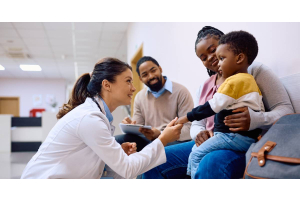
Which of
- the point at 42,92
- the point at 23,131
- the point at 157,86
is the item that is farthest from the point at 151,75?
the point at 42,92

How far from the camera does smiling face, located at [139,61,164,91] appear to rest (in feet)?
6.81

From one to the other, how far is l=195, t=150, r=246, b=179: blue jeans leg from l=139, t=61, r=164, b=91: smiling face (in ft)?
3.68

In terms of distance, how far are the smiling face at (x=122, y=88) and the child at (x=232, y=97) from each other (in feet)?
1.18

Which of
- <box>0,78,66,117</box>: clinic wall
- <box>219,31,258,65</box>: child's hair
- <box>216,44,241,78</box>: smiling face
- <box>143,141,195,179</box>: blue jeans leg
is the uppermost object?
<box>0,78,66,117</box>: clinic wall

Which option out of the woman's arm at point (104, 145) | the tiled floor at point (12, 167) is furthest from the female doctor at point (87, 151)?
the tiled floor at point (12, 167)

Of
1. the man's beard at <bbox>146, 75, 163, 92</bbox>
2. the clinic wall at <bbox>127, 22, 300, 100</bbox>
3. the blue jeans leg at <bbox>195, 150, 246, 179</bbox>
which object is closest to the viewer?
the blue jeans leg at <bbox>195, 150, 246, 179</bbox>

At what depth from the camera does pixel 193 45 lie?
→ 7.18 ft

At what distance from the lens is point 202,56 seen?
4.73 feet

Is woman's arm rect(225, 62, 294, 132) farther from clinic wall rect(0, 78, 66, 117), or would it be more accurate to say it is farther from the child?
clinic wall rect(0, 78, 66, 117)

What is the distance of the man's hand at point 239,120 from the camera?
0.99 meters

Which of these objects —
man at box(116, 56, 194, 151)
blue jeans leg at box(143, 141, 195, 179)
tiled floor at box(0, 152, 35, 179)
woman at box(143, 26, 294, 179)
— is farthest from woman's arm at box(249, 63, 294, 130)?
tiled floor at box(0, 152, 35, 179)

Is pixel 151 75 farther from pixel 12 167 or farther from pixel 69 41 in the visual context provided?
pixel 69 41
